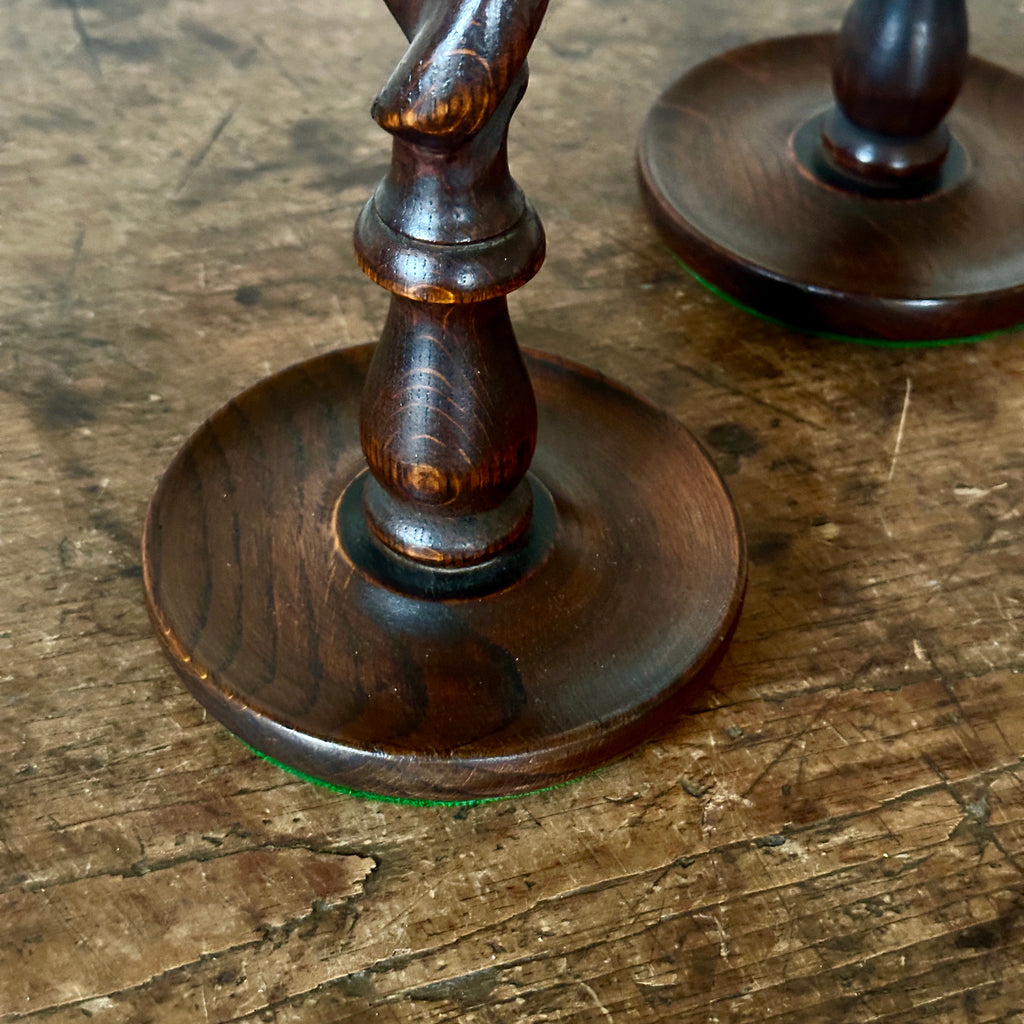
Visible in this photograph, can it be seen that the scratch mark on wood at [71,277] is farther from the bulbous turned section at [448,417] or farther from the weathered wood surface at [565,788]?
the bulbous turned section at [448,417]

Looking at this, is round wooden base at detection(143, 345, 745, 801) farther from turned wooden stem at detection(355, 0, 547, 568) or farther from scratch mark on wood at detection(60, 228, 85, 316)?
scratch mark on wood at detection(60, 228, 85, 316)

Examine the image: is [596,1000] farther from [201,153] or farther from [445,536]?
[201,153]

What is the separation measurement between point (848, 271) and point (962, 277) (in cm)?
7

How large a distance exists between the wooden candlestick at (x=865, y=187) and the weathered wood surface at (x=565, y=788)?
0.03 metres

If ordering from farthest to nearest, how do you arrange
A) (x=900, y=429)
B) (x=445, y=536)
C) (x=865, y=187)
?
(x=865, y=187)
(x=900, y=429)
(x=445, y=536)

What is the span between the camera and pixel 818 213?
0.80m

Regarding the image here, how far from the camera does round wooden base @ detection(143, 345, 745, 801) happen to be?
50 cm


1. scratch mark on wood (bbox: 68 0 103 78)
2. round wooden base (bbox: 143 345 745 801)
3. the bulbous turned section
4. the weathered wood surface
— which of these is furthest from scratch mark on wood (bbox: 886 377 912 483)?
scratch mark on wood (bbox: 68 0 103 78)

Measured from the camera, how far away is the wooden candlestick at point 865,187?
743mm

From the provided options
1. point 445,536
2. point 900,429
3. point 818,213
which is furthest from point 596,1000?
point 818,213

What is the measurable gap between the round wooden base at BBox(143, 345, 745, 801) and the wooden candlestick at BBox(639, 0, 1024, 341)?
17 cm

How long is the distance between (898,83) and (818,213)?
90 millimetres

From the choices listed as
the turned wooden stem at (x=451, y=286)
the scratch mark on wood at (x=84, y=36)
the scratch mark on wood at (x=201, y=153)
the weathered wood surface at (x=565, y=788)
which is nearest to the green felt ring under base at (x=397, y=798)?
the weathered wood surface at (x=565, y=788)

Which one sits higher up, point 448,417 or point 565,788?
point 448,417
